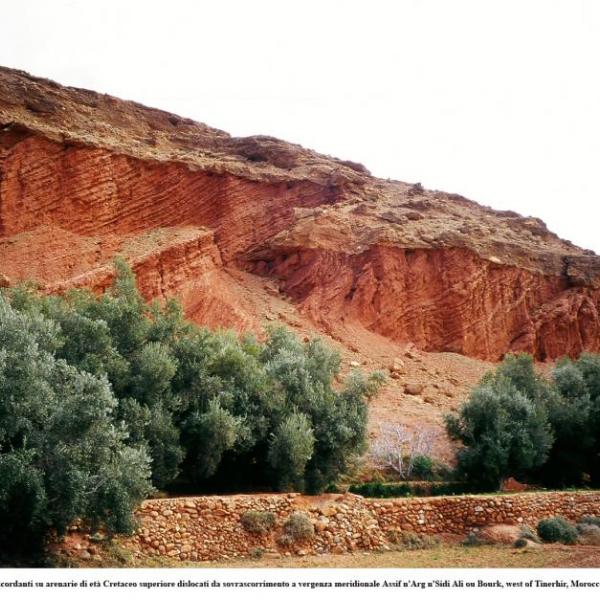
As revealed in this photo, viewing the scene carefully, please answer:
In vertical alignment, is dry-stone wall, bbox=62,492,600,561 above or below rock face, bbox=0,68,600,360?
below

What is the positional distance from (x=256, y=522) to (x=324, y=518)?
216cm

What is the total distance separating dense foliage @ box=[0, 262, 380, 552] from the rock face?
12374 mm

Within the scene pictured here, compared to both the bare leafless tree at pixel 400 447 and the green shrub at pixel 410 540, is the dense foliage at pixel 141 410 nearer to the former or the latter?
the green shrub at pixel 410 540

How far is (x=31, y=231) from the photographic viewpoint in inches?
1393

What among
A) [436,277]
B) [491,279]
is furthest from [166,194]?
[491,279]

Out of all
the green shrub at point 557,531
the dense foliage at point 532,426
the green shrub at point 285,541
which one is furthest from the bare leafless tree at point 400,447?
the green shrub at point 285,541

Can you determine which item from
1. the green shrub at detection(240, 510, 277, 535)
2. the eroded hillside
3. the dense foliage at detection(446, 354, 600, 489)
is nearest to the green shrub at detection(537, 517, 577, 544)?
the dense foliage at detection(446, 354, 600, 489)

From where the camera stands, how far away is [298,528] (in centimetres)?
1755

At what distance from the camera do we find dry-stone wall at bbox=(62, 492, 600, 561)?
1584 cm

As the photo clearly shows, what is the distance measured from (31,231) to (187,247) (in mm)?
7906

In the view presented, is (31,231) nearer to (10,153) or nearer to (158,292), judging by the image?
(10,153)

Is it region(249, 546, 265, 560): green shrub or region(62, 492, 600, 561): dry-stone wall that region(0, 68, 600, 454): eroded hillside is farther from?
region(249, 546, 265, 560): green shrub

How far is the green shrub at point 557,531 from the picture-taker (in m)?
19.5

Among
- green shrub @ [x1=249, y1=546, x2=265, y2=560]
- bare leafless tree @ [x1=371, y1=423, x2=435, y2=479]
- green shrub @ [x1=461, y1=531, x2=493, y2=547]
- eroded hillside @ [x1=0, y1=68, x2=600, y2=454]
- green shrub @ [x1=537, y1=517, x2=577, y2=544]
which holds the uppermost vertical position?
eroded hillside @ [x1=0, y1=68, x2=600, y2=454]
